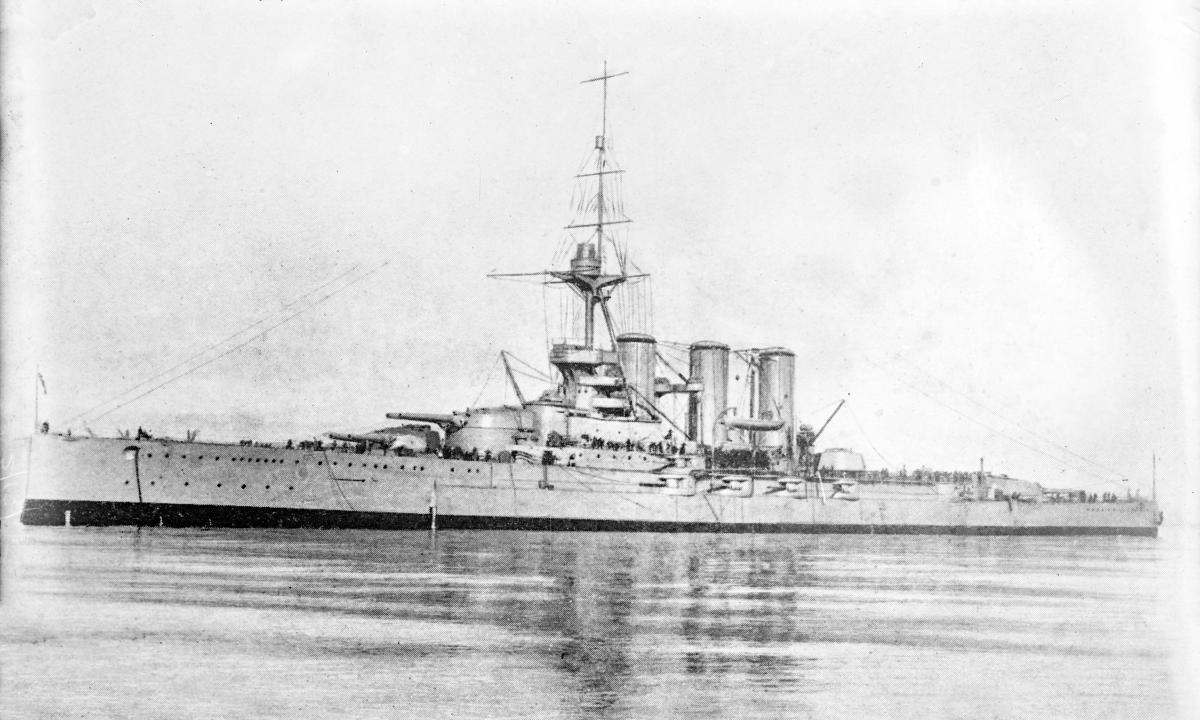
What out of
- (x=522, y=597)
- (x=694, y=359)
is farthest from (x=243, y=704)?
(x=694, y=359)

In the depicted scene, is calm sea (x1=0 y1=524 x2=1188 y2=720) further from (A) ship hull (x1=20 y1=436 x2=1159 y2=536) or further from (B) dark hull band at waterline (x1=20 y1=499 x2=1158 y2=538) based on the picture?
(B) dark hull band at waterline (x1=20 y1=499 x2=1158 y2=538)

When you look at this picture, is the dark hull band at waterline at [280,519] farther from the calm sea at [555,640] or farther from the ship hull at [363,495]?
the calm sea at [555,640]

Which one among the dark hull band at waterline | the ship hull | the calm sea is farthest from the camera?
the dark hull band at waterline

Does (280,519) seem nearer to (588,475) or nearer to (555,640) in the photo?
(588,475)

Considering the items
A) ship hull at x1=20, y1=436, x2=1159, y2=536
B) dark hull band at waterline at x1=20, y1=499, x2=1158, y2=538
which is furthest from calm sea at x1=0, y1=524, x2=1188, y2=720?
dark hull band at waterline at x1=20, y1=499, x2=1158, y2=538

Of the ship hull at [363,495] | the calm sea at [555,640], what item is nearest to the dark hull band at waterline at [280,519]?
the ship hull at [363,495]
